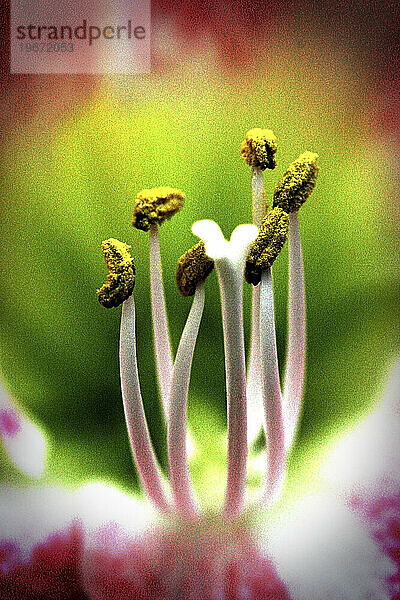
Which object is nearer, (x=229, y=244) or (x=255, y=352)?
(x=229, y=244)

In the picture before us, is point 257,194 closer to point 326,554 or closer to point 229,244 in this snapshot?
point 229,244

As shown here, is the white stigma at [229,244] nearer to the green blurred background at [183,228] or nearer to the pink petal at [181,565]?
the green blurred background at [183,228]

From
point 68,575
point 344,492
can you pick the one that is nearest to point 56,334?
point 68,575

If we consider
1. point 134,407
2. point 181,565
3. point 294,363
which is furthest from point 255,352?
point 181,565

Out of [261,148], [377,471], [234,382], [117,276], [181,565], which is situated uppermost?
[261,148]

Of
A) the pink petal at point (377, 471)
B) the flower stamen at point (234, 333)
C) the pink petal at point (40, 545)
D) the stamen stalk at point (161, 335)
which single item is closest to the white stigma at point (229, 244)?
the flower stamen at point (234, 333)
